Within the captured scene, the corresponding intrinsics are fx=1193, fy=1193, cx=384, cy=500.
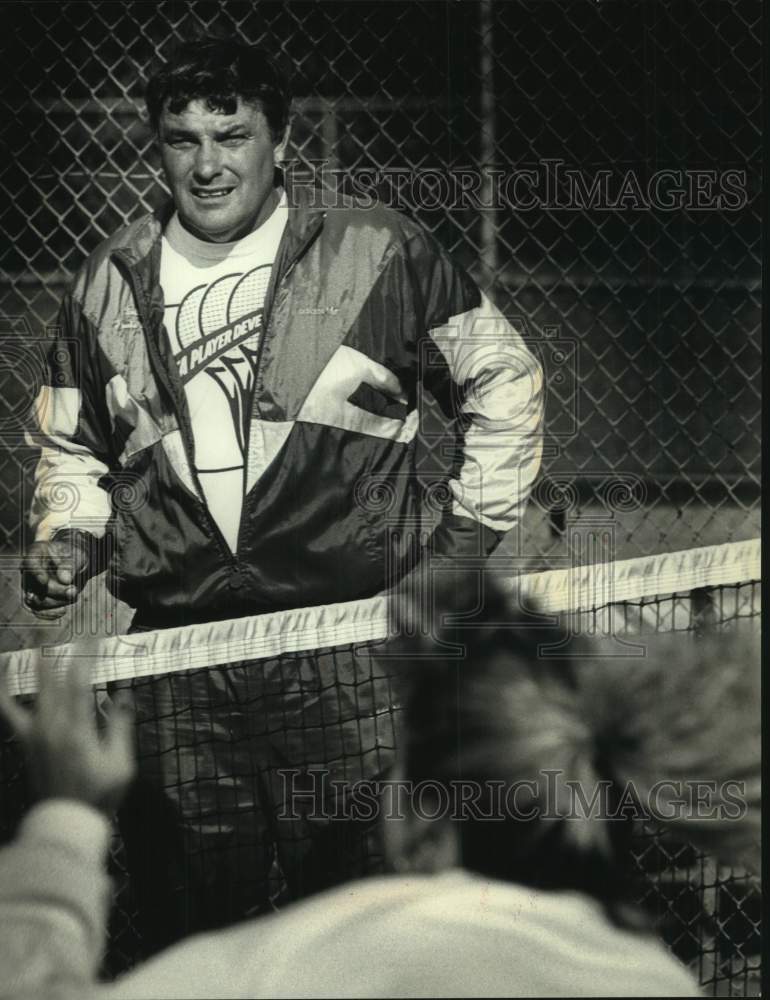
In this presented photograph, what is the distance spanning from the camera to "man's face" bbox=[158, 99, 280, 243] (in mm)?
3768

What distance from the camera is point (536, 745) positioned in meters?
3.79

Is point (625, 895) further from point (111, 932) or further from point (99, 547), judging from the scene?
point (99, 547)

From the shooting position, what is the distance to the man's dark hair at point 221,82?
3.77m

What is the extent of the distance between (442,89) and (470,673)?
1862mm

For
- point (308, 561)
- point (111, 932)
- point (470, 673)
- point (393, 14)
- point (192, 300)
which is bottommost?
point (111, 932)

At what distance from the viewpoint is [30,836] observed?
381 centimetres

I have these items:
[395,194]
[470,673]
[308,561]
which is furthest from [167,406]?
[470,673]

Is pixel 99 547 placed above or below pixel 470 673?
above

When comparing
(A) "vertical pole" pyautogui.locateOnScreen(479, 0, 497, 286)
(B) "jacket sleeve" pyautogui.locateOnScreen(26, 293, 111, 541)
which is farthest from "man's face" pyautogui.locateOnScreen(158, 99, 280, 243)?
(A) "vertical pole" pyautogui.locateOnScreen(479, 0, 497, 286)

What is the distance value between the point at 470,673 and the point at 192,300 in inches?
58.1

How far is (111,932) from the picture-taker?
12.5ft

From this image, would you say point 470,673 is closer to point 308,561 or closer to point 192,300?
point 308,561

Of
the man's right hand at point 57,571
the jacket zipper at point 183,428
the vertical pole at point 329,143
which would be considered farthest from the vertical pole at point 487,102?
the man's right hand at point 57,571

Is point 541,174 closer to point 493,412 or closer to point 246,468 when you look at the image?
point 493,412
